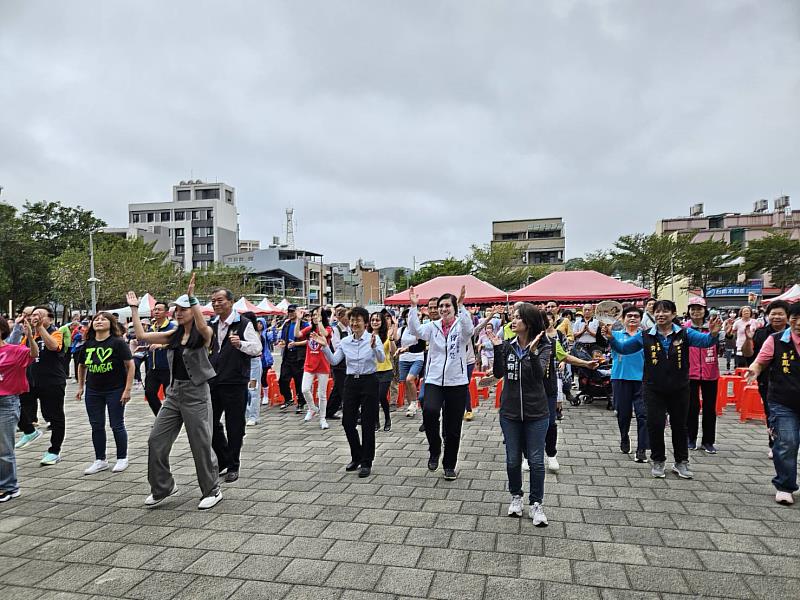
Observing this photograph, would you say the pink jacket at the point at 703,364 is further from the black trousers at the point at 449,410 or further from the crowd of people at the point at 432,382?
the black trousers at the point at 449,410

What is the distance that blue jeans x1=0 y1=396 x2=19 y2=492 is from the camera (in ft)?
17.4

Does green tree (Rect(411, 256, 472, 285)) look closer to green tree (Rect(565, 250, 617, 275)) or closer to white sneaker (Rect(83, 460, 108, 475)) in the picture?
green tree (Rect(565, 250, 617, 275))

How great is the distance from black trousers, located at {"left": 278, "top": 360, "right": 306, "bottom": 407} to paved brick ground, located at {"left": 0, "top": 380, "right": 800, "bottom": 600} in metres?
3.42

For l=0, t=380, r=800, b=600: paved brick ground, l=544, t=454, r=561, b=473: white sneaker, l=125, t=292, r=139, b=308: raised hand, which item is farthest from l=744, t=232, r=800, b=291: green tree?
l=125, t=292, r=139, b=308: raised hand

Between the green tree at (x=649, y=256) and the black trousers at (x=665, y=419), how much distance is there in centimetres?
3280

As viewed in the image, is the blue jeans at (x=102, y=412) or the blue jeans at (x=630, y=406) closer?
the blue jeans at (x=102, y=412)

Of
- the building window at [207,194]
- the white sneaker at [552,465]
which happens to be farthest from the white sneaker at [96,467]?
the building window at [207,194]

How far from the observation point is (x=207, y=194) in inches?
3381

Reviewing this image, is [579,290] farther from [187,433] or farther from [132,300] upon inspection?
[132,300]

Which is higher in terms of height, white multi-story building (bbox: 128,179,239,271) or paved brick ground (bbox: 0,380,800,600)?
white multi-story building (bbox: 128,179,239,271)

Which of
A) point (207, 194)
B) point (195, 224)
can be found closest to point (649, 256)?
point (195, 224)

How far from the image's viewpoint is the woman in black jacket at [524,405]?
449 centimetres

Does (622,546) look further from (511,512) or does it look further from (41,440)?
(41,440)

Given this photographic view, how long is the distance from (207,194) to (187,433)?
3440 inches
